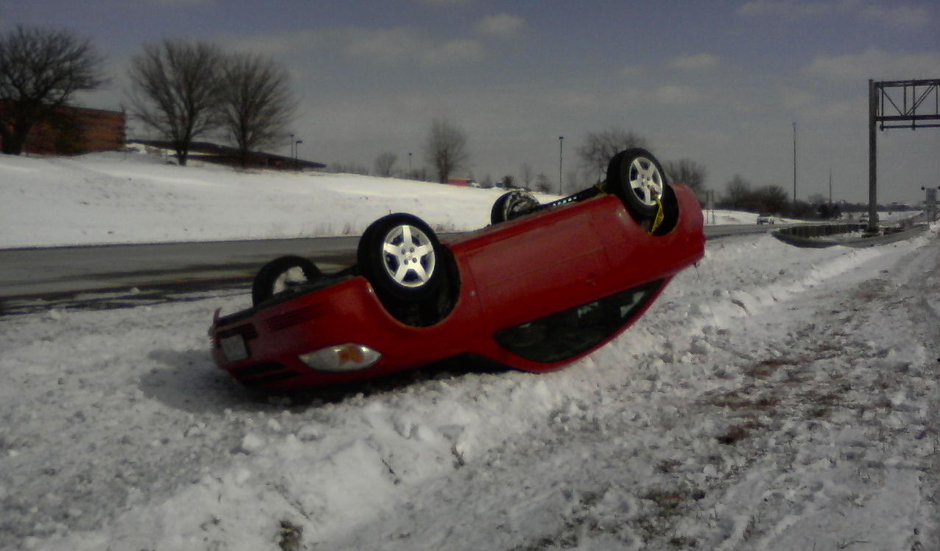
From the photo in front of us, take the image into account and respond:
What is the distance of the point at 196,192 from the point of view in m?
40.7

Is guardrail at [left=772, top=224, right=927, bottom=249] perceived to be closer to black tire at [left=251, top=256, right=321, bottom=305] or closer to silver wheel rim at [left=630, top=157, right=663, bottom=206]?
silver wheel rim at [left=630, top=157, right=663, bottom=206]

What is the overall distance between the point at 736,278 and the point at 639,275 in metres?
6.45

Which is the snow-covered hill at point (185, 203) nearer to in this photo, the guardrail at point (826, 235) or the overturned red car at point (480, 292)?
the guardrail at point (826, 235)

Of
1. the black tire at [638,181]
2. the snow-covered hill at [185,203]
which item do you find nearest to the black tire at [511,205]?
the black tire at [638,181]

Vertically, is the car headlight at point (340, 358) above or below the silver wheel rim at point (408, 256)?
below

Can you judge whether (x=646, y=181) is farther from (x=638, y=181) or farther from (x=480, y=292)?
(x=480, y=292)

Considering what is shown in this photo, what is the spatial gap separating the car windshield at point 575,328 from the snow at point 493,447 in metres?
0.21

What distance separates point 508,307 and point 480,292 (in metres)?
0.23

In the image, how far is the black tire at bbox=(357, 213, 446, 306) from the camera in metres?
4.27

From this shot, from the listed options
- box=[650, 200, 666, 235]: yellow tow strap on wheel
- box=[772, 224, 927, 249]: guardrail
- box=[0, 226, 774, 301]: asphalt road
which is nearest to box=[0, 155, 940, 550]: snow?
box=[650, 200, 666, 235]: yellow tow strap on wheel

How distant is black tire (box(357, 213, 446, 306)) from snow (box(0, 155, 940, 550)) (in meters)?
0.65

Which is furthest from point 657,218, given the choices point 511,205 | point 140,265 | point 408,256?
point 140,265

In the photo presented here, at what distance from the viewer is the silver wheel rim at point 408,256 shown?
14.2 ft

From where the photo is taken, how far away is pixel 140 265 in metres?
14.9
